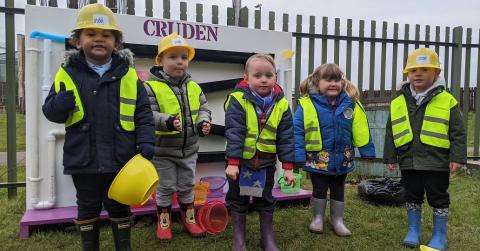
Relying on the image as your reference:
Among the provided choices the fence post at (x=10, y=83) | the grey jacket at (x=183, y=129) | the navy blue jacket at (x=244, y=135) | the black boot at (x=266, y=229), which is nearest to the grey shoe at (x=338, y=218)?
the black boot at (x=266, y=229)

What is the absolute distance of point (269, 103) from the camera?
3.17 metres

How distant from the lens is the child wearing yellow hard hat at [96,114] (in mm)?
2637

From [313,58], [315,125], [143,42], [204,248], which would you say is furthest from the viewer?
[313,58]

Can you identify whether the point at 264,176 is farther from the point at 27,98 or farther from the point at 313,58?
the point at 313,58

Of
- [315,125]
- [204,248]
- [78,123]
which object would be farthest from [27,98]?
[315,125]

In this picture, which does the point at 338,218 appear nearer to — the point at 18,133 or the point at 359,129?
the point at 359,129

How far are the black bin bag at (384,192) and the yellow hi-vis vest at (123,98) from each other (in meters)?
3.07

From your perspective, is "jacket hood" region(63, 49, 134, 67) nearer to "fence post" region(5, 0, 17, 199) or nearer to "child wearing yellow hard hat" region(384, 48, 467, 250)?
→ "fence post" region(5, 0, 17, 199)

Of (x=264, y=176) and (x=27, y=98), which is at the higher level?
(x=27, y=98)

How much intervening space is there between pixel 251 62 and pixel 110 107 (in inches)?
42.9

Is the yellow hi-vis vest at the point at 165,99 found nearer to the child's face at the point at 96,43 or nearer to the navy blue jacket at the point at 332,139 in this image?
the child's face at the point at 96,43

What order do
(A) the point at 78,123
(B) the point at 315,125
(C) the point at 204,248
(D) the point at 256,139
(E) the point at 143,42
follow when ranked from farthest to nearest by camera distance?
(E) the point at 143,42 < (B) the point at 315,125 < (C) the point at 204,248 < (D) the point at 256,139 < (A) the point at 78,123

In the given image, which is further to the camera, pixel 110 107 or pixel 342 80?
pixel 342 80

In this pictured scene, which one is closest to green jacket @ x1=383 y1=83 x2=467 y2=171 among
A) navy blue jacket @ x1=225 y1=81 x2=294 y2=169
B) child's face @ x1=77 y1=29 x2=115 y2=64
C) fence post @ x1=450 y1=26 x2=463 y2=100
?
navy blue jacket @ x1=225 y1=81 x2=294 y2=169
